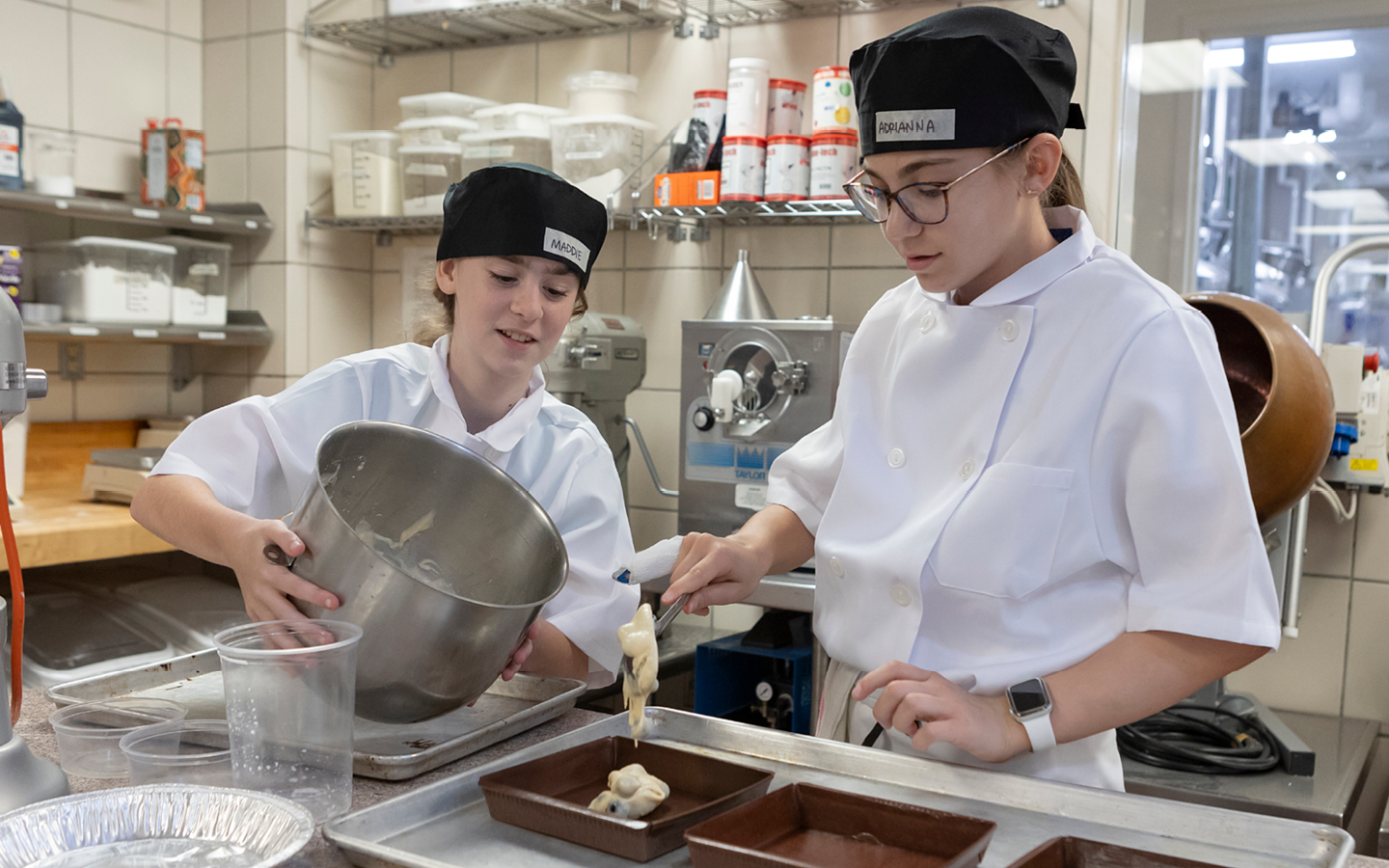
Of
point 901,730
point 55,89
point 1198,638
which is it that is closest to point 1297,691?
point 1198,638

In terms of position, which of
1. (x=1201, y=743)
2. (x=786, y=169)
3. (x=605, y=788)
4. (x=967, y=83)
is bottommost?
(x=1201, y=743)

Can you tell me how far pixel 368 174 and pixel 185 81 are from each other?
0.80 meters

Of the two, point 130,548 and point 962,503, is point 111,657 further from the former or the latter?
point 962,503

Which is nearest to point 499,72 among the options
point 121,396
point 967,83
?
point 121,396

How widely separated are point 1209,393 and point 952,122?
0.36 m

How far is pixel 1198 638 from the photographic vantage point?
3.43 ft

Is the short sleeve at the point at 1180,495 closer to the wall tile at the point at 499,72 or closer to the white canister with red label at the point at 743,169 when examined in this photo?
the white canister with red label at the point at 743,169

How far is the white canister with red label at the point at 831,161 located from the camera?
2.63m

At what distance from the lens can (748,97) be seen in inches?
106

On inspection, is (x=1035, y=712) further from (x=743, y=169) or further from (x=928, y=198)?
(x=743, y=169)

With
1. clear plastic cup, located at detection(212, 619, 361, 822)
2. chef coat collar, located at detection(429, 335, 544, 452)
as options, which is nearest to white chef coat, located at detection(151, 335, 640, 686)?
chef coat collar, located at detection(429, 335, 544, 452)

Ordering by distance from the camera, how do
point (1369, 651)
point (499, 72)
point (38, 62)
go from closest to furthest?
point (1369, 651) → point (38, 62) → point (499, 72)

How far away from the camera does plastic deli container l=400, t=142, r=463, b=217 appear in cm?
322

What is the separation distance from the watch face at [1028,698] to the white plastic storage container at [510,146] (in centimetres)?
235
